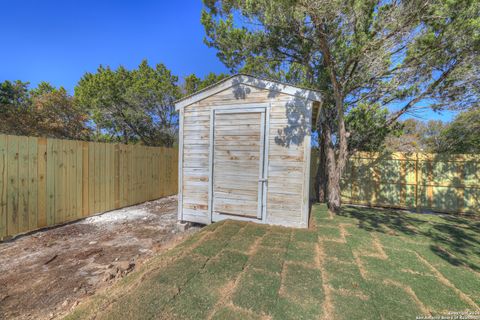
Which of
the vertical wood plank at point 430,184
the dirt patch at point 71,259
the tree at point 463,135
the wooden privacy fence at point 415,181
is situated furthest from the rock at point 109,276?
the tree at point 463,135

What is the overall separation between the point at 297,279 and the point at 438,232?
3.73 metres

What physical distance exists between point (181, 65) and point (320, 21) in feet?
28.1

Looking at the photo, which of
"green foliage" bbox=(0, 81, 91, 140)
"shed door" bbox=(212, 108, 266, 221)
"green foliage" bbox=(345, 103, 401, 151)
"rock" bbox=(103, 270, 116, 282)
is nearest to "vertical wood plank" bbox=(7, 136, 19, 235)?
"rock" bbox=(103, 270, 116, 282)

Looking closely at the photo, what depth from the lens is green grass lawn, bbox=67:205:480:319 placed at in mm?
1632

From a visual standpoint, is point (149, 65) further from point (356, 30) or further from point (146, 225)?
point (356, 30)

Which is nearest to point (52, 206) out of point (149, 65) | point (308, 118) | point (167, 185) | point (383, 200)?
point (167, 185)

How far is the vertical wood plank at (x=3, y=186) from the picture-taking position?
3.51 m

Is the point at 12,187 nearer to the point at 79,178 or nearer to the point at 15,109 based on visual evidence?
the point at 79,178

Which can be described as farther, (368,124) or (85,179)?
(368,124)

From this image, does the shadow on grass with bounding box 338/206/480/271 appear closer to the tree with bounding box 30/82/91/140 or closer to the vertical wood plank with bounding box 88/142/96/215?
the vertical wood plank with bounding box 88/142/96/215

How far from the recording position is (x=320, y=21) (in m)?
4.02

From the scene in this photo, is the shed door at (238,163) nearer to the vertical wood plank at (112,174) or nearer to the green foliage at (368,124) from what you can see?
the vertical wood plank at (112,174)

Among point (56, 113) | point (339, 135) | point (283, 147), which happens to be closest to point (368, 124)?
point (339, 135)

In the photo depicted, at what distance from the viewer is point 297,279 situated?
206 centimetres
